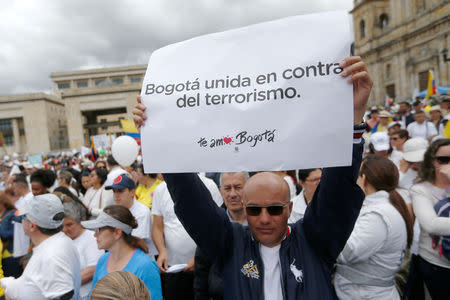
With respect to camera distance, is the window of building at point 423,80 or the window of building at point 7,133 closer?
the window of building at point 423,80

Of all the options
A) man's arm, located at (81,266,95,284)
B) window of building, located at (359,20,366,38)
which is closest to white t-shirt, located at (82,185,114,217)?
man's arm, located at (81,266,95,284)

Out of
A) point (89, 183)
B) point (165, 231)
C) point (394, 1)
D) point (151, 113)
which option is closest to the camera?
point (151, 113)

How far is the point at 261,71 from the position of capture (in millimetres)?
1473

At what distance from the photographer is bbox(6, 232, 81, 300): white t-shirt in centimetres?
243

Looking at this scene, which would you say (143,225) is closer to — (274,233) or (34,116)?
(274,233)

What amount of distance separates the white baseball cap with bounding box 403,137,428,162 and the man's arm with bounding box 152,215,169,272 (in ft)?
11.2

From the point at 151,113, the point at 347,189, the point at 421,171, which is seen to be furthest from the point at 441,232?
the point at 151,113

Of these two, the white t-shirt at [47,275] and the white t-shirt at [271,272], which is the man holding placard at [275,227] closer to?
the white t-shirt at [271,272]

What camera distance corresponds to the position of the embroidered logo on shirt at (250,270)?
1.61 meters

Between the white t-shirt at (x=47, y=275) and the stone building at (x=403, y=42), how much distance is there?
26512 millimetres

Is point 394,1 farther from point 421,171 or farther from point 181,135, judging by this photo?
point 181,135

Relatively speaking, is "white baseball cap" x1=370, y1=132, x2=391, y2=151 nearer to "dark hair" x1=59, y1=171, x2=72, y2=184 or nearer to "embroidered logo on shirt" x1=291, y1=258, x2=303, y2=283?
"embroidered logo on shirt" x1=291, y1=258, x2=303, y2=283

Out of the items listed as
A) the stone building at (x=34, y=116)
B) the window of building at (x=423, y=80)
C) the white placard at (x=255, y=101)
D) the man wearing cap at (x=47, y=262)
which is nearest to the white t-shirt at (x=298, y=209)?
the white placard at (x=255, y=101)

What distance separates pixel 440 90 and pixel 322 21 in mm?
21974
